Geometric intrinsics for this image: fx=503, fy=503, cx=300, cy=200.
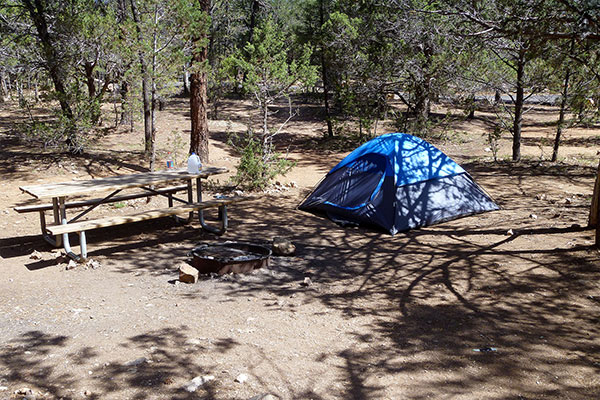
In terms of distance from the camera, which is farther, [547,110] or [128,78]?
[547,110]

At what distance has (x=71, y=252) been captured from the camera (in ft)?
20.1

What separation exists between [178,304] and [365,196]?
3.90 meters

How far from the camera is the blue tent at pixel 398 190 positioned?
25.1 ft

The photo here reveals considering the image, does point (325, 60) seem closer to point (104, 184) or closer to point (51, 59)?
point (51, 59)

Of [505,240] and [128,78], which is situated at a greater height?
[128,78]

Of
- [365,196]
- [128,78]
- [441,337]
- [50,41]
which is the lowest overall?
[441,337]

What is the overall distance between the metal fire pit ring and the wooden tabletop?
140cm

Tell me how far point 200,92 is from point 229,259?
6.26 metres

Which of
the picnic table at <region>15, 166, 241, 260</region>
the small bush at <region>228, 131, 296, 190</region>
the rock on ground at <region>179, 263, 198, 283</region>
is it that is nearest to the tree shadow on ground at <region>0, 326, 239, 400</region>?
the rock on ground at <region>179, 263, 198, 283</region>

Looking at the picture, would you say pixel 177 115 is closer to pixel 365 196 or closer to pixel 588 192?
pixel 365 196

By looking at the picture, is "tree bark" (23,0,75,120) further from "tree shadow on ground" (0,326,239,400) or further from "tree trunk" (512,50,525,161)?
"tree trunk" (512,50,525,161)

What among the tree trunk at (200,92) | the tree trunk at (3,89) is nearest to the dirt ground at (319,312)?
the tree trunk at (200,92)

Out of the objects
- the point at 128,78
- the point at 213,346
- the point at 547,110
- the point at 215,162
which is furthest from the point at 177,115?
the point at 547,110

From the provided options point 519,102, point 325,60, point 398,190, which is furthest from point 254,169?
point 325,60
